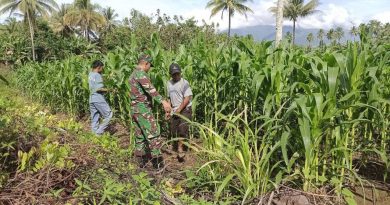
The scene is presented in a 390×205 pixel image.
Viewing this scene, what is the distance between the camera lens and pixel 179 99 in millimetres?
5773

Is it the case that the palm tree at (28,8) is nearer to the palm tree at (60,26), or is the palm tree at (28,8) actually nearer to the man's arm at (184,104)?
the palm tree at (60,26)

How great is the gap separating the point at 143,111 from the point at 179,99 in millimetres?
893

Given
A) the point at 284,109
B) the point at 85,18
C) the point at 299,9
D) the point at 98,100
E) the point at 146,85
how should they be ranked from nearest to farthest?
the point at 284,109
the point at 146,85
the point at 98,100
the point at 85,18
the point at 299,9

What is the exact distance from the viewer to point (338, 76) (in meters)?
3.38

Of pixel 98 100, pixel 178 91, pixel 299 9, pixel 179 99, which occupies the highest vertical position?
pixel 299 9

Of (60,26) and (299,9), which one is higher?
(299,9)

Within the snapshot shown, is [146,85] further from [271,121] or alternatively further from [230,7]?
[230,7]

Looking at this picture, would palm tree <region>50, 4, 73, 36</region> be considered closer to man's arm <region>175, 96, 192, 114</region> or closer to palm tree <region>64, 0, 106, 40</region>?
palm tree <region>64, 0, 106, 40</region>

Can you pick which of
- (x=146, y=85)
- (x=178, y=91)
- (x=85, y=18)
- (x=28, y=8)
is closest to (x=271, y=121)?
(x=146, y=85)

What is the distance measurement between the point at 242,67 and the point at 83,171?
8.98ft

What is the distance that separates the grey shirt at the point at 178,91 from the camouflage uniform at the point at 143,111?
0.65 m

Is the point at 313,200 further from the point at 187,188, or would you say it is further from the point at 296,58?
the point at 296,58

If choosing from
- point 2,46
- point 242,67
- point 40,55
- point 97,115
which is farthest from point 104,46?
point 242,67

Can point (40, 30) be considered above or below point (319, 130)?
above
